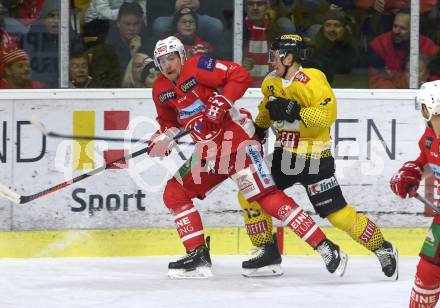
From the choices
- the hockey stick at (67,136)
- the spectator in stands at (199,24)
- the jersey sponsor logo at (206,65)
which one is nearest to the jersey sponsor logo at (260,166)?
the jersey sponsor logo at (206,65)

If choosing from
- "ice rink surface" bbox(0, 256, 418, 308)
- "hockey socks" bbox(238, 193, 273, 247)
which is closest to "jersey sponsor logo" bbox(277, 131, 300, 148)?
"hockey socks" bbox(238, 193, 273, 247)

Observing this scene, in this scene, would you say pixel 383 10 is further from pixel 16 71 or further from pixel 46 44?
pixel 16 71

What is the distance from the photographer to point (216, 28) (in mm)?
7367

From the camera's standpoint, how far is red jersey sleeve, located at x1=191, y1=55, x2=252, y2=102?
6324 millimetres

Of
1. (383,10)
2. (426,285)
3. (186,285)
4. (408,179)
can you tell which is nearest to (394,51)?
(383,10)

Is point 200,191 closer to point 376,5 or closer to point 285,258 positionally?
point 285,258

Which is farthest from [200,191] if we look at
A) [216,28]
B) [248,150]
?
Result: [216,28]

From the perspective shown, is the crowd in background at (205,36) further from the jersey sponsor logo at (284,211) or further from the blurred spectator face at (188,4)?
the jersey sponsor logo at (284,211)

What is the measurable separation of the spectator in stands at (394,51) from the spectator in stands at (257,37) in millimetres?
561

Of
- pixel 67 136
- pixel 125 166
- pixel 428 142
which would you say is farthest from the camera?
pixel 125 166

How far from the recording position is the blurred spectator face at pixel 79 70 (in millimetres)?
7316

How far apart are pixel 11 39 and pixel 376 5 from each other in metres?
2.03

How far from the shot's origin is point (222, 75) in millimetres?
6359

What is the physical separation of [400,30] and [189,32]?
1178 millimetres
